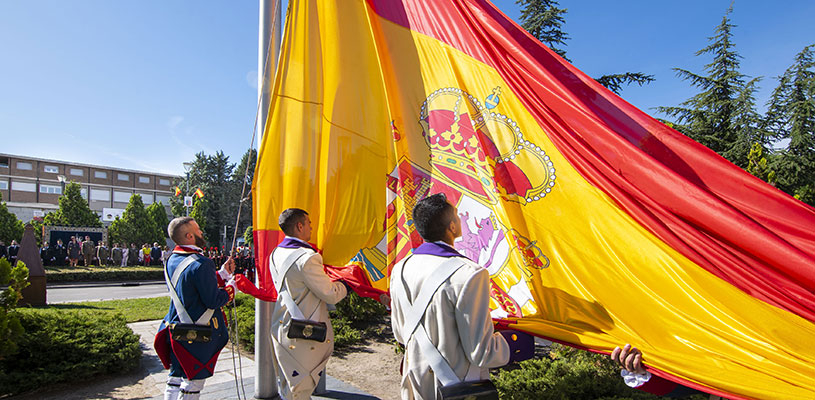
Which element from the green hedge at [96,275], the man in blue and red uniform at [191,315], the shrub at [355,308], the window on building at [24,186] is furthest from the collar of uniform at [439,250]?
the window on building at [24,186]

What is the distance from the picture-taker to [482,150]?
10.2 feet

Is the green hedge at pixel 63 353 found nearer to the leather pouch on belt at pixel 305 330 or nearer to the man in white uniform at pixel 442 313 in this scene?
the leather pouch on belt at pixel 305 330

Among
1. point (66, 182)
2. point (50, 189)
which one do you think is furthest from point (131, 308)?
point (50, 189)

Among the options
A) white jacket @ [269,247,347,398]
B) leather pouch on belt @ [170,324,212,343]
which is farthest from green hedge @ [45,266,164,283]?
white jacket @ [269,247,347,398]

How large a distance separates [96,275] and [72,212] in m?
18.9

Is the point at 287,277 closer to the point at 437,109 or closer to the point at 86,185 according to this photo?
the point at 437,109

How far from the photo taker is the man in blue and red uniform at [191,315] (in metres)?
3.62

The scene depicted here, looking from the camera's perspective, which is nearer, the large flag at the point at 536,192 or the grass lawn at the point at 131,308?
the large flag at the point at 536,192

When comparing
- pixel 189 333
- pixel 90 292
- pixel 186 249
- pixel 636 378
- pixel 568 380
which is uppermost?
pixel 186 249

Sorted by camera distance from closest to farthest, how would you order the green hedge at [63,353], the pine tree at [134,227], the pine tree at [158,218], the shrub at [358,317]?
the green hedge at [63,353] → the shrub at [358,317] → the pine tree at [134,227] → the pine tree at [158,218]

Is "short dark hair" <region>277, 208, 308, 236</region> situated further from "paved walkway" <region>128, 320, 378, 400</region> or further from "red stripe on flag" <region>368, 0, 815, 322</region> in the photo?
"red stripe on flag" <region>368, 0, 815, 322</region>

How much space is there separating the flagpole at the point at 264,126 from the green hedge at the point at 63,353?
2.64 m

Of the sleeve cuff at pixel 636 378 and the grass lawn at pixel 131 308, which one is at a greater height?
the sleeve cuff at pixel 636 378

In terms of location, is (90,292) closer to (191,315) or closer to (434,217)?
(191,315)
